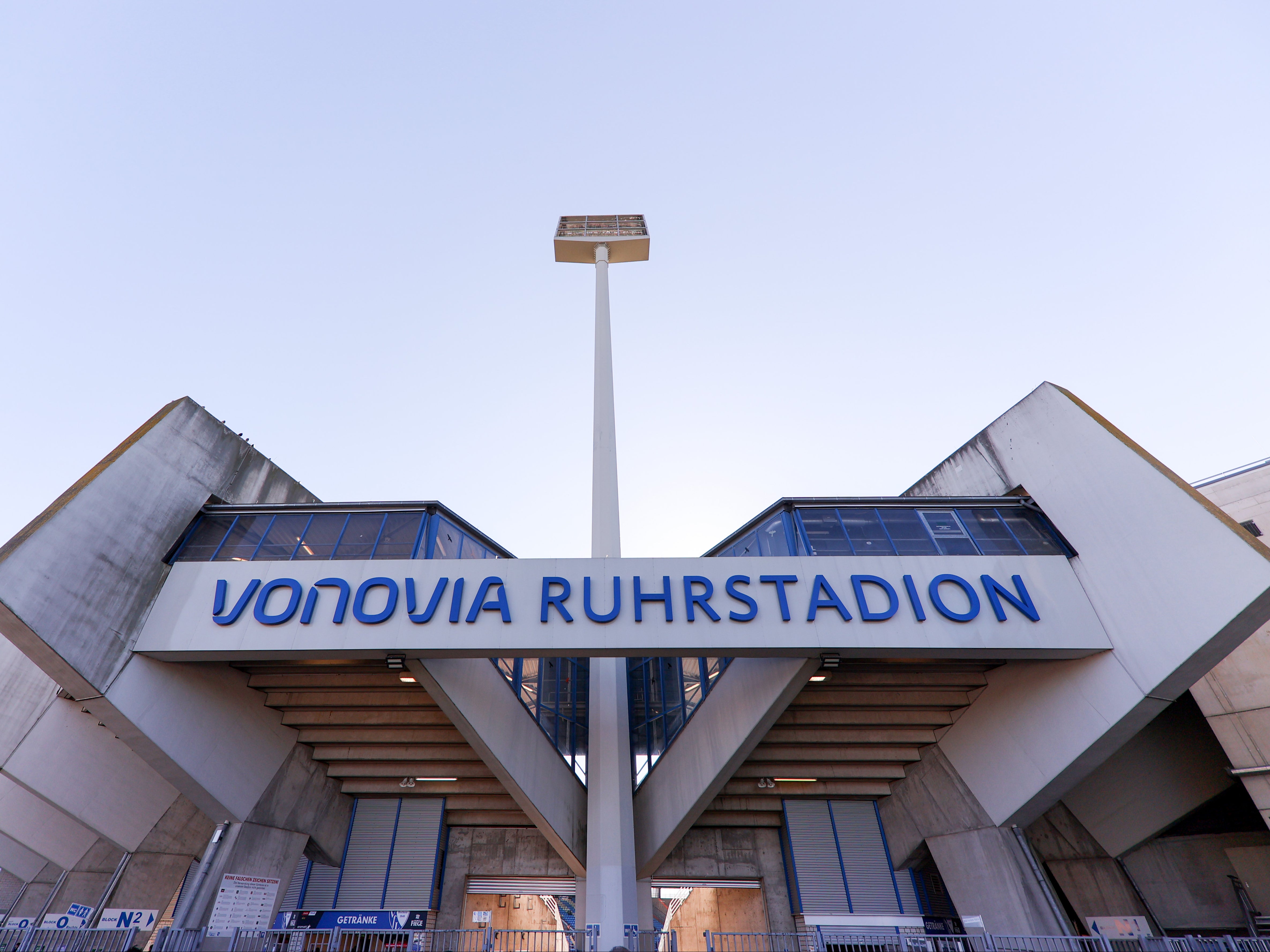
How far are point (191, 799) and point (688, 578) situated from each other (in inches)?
554

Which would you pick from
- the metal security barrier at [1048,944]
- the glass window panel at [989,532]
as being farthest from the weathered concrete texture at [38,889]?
the glass window panel at [989,532]

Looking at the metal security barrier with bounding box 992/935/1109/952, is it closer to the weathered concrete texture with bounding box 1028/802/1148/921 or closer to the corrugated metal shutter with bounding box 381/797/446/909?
the weathered concrete texture with bounding box 1028/802/1148/921

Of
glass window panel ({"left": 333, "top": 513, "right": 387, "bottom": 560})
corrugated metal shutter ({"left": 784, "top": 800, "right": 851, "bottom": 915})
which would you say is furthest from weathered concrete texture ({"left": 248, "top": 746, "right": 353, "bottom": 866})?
corrugated metal shutter ({"left": 784, "top": 800, "right": 851, "bottom": 915})

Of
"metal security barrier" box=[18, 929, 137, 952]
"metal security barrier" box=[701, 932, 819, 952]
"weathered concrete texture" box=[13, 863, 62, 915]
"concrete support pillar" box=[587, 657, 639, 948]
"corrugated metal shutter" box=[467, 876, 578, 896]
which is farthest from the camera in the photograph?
"weathered concrete texture" box=[13, 863, 62, 915]

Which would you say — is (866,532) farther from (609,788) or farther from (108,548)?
(108,548)

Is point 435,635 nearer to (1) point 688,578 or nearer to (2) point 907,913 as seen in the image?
(1) point 688,578

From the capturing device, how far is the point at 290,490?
22.8m

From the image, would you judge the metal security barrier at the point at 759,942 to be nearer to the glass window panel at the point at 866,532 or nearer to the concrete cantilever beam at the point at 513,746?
the concrete cantilever beam at the point at 513,746

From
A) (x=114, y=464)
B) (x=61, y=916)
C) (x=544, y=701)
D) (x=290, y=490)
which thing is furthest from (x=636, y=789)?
(x=61, y=916)

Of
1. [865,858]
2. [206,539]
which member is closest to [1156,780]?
[865,858]

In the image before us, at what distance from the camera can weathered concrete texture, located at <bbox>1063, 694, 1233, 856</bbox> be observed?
61.7 ft

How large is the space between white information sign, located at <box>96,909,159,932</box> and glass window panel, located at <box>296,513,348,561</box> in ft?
43.9

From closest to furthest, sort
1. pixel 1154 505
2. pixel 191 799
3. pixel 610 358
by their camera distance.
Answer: pixel 1154 505 → pixel 191 799 → pixel 610 358

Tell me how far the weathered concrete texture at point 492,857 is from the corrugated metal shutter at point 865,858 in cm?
888
